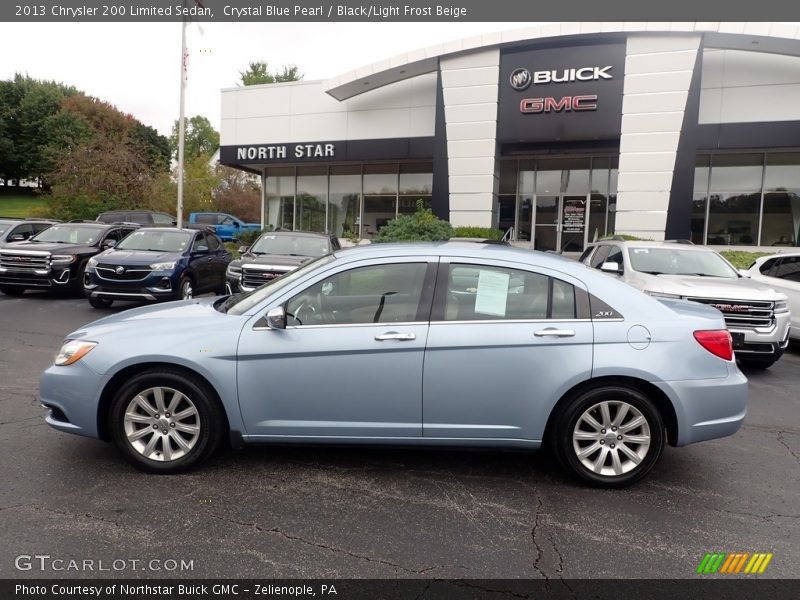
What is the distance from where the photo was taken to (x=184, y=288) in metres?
11.2

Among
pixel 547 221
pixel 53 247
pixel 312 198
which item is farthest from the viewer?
pixel 312 198

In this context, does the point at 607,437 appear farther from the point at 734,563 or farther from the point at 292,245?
the point at 292,245

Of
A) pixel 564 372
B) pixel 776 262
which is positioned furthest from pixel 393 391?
pixel 776 262

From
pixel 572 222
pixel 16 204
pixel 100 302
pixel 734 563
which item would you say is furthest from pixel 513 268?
pixel 16 204

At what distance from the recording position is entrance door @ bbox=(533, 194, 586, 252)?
20312 mm

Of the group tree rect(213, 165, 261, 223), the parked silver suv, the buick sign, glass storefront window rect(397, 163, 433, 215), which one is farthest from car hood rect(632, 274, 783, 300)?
tree rect(213, 165, 261, 223)

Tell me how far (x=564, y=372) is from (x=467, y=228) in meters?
14.8

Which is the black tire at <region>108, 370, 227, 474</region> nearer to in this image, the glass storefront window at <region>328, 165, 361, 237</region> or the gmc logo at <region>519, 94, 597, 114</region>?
the gmc logo at <region>519, 94, 597, 114</region>

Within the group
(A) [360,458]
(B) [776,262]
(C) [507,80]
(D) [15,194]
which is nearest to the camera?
(A) [360,458]

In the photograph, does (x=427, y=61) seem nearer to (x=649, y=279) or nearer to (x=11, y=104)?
(x=649, y=279)

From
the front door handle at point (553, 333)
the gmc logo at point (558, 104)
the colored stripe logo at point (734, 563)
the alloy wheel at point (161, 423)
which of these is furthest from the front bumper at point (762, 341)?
the gmc logo at point (558, 104)

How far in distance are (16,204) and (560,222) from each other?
2221 inches

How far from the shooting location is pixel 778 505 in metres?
3.76

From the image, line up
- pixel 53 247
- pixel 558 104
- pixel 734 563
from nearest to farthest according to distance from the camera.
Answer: pixel 734 563 → pixel 53 247 → pixel 558 104
